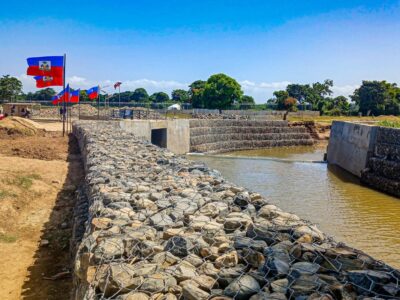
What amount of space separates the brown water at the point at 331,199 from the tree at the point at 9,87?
38575mm

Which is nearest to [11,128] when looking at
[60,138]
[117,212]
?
[60,138]

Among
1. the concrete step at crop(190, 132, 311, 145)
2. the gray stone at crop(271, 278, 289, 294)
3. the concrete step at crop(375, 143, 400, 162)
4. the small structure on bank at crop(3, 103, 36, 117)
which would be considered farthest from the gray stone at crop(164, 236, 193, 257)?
the small structure on bank at crop(3, 103, 36, 117)

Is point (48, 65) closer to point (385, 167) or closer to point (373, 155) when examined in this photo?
point (373, 155)

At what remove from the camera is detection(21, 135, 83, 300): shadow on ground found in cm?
499

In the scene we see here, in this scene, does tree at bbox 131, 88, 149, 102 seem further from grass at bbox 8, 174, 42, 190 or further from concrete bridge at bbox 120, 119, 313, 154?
grass at bbox 8, 174, 42, 190

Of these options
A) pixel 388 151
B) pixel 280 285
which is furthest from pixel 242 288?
pixel 388 151

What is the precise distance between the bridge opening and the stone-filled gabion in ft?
67.3

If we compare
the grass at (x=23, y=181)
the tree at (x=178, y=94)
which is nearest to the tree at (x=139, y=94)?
the tree at (x=178, y=94)

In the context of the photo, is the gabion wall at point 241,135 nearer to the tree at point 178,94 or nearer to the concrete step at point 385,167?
the concrete step at point 385,167

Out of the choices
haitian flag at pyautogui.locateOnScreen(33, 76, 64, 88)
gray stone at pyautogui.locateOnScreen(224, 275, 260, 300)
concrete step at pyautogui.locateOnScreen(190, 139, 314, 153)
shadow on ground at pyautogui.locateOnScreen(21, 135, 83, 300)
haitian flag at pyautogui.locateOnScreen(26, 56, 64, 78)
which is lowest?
concrete step at pyautogui.locateOnScreen(190, 139, 314, 153)

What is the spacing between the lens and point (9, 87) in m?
52.7

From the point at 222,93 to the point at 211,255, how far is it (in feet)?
173

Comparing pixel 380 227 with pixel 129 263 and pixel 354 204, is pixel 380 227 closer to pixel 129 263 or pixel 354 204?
pixel 354 204

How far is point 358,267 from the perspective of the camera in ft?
10.6
